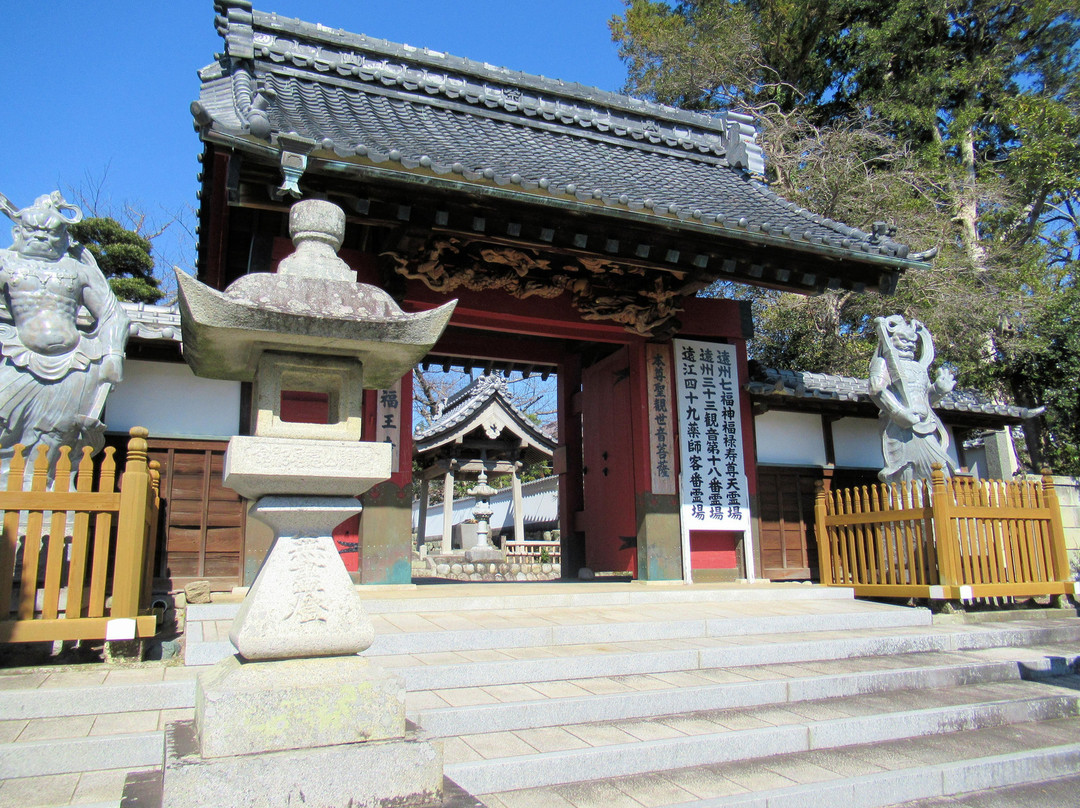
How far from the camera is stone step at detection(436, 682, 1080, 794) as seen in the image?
3189mm

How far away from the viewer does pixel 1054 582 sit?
7.02m

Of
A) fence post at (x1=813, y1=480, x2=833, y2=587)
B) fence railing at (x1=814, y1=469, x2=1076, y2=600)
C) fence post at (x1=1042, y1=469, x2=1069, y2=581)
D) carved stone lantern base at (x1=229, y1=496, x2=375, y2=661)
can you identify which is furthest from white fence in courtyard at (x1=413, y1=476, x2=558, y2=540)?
carved stone lantern base at (x1=229, y1=496, x2=375, y2=661)

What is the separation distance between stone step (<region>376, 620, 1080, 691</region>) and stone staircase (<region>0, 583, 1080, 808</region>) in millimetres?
14

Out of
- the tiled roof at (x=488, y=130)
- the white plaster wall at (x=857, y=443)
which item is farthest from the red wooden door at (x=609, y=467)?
the white plaster wall at (x=857, y=443)

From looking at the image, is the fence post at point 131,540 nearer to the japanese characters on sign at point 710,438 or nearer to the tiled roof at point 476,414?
the japanese characters on sign at point 710,438

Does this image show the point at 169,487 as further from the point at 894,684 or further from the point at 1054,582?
the point at 1054,582

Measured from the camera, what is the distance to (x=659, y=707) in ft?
12.9

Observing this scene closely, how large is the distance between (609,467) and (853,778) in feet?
19.6

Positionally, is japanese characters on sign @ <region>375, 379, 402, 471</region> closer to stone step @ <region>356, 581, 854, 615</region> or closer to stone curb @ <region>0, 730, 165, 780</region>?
stone step @ <region>356, 581, 854, 615</region>

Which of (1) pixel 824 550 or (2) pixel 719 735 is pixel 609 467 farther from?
(2) pixel 719 735

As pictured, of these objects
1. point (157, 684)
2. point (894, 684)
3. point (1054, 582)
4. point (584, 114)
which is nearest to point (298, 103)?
point (584, 114)

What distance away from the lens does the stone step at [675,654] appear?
13.5 ft

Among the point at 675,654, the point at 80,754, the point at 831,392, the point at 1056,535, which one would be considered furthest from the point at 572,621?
the point at 831,392

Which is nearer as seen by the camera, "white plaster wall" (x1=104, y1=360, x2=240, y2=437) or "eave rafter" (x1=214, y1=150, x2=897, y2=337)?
"eave rafter" (x1=214, y1=150, x2=897, y2=337)
